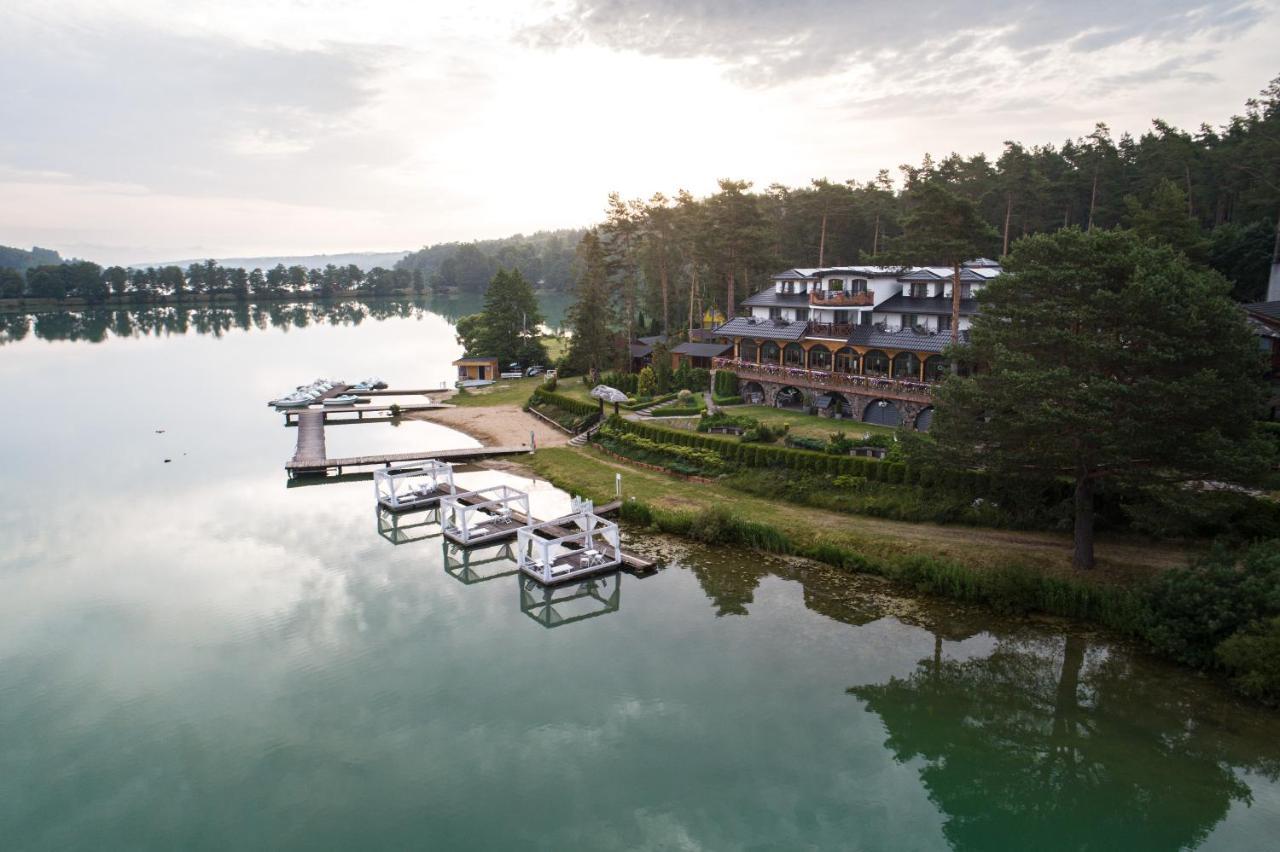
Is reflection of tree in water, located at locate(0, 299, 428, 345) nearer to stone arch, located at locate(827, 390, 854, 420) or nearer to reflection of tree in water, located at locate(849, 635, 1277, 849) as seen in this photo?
stone arch, located at locate(827, 390, 854, 420)

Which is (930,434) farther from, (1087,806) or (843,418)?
(843,418)

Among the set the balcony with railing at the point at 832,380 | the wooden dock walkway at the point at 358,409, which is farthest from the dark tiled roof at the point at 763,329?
the wooden dock walkway at the point at 358,409

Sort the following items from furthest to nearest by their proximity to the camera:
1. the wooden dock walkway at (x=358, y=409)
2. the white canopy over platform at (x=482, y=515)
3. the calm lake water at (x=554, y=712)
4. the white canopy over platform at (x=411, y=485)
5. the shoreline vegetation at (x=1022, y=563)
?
the wooden dock walkway at (x=358, y=409) < the white canopy over platform at (x=411, y=485) < the white canopy over platform at (x=482, y=515) < the shoreline vegetation at (x=1022, y=563) < the calm lake water at (x=554, y=712)

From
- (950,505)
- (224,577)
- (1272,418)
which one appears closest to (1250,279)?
(1272,418)

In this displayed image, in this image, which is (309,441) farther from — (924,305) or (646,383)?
(924,305)

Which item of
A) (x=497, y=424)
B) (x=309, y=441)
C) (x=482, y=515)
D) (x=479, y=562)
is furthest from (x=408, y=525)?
(x=497, y=424)

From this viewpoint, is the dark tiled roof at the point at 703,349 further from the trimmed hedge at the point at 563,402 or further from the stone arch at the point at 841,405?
the stone arch at the point at 841,405

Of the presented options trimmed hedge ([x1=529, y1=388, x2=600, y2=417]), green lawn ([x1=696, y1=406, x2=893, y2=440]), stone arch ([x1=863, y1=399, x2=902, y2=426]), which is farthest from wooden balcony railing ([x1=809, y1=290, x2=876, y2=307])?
trimmed hedge ([x1=529, y1=388, x2=600, y2=417])
